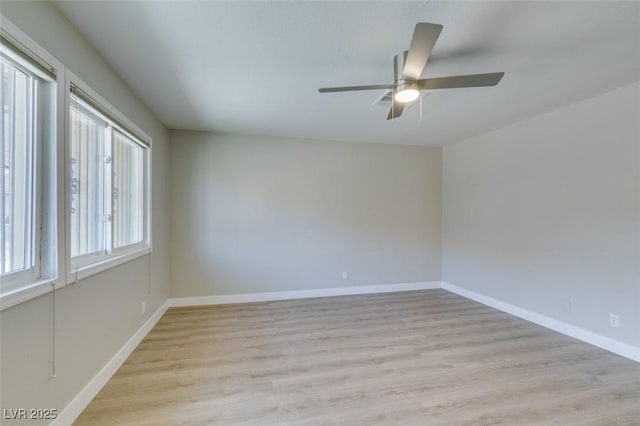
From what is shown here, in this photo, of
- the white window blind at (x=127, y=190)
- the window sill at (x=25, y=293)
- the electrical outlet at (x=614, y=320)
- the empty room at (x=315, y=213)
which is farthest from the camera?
the electrical outlet at (x=614, y=320)

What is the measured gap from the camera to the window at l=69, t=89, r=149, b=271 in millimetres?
1870

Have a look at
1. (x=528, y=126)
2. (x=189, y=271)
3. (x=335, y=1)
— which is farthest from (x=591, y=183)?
(x=189, y=271)

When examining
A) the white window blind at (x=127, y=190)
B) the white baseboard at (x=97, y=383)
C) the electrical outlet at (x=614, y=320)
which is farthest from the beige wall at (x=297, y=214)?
the electrical outlet at (x=614, y=320)

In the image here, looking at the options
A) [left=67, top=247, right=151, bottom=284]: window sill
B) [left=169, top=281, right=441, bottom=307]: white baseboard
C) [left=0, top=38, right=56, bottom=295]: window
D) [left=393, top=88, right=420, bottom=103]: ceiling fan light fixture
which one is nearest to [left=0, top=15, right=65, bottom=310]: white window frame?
[left=0, top=38, right=56, bottom=295]: window

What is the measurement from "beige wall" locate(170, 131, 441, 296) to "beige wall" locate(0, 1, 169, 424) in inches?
42.5

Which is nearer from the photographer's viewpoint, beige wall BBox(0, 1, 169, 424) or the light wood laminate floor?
beige wall BBox(0, 1, 169, 424)

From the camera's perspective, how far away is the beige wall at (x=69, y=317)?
1.29m

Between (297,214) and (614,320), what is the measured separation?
3.55 m

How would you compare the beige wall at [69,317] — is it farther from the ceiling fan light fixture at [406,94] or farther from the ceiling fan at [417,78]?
the ceiling fan light fixture at [406,94]

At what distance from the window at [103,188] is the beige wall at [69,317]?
0.16 metres

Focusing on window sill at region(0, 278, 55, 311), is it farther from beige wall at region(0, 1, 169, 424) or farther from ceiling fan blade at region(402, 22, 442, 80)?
ceiling fan blade at region(402, 22, 442, 80)

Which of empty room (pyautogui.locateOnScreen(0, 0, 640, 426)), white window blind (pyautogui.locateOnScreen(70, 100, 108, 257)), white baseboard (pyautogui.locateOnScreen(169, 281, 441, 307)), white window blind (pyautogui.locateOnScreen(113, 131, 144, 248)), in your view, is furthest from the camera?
white baseboard (pyautogui.locateOnScreen(169, 281, 441, 307))

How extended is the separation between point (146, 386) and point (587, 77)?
4157 millimetres

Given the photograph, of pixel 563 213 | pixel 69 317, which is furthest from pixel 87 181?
pixel 563 213
